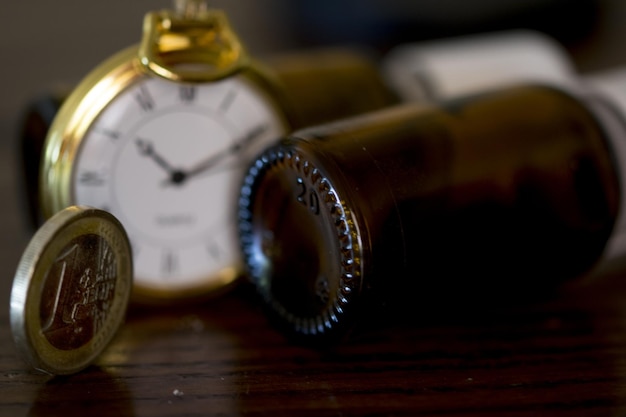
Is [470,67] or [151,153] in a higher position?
[470,67]

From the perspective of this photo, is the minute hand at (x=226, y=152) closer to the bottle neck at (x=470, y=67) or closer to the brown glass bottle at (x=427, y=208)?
the brown glass bottle at (x=427, y=208)

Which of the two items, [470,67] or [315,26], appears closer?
[470,67]

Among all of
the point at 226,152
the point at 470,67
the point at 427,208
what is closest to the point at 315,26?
the point at 470,67

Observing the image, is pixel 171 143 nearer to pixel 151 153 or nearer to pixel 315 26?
pixel 151 153

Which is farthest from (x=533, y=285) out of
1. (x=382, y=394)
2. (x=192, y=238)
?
(x=192, y=238)

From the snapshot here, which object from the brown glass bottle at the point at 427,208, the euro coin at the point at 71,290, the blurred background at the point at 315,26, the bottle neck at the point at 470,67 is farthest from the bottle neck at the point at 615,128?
the blurred background at the point at 315,26

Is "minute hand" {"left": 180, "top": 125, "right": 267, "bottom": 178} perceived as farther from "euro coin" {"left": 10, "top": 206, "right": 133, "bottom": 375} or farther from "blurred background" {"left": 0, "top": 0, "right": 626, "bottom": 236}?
"blurred background" {"left": 0, "top": 0, "right": 626, "bottom": 236}
